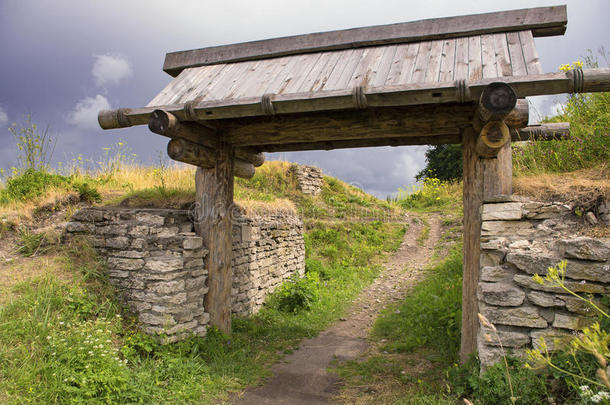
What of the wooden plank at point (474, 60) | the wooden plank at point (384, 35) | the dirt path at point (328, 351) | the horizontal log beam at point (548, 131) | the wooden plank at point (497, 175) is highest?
the wooden plank at point (384, 35)

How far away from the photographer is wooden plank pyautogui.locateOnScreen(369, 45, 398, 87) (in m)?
4.50

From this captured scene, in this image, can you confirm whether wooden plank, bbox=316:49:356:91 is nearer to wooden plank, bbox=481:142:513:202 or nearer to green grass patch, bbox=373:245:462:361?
wooden plank, bbox=481:142:513:202

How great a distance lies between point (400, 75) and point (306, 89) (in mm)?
1089

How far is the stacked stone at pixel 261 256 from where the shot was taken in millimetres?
7164

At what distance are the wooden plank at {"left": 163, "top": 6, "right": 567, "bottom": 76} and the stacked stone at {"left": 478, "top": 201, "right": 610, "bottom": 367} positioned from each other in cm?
222

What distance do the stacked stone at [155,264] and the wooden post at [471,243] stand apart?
3.49 meters

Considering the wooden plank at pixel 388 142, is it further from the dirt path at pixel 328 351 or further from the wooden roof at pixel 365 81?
the dirt path at pixel 328 351

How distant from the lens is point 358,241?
42.6ft

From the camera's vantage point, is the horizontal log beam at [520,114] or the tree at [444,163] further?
the tree at [444,163]

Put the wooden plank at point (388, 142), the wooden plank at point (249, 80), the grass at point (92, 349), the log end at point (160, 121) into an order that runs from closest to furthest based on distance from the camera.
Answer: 1. the grass at point (92, 349)
2. the log end at point (160, 121)
3. the wooden plank at point (249, 80)
4. the wooden plank at point (388, 142)

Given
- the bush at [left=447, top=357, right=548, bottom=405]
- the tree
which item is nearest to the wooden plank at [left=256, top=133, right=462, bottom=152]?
the bush at [left=447, top=357, right=548, bottom=405]

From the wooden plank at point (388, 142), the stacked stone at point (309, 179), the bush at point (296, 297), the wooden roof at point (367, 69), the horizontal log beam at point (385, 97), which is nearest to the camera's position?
the horizontal log beam at point (385, 97)

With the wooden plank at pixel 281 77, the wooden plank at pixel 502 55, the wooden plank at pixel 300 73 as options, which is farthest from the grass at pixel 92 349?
the wooden plank at pixel 502 55

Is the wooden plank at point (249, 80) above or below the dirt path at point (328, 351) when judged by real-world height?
above
